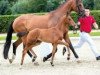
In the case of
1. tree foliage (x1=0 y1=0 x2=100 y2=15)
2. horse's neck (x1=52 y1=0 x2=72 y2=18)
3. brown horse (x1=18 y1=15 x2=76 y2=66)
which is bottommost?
tree foliage (x1=0 y1=0 x2=100 y2=15)

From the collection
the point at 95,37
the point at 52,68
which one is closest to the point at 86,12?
the point at 52,68

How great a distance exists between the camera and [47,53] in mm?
14789

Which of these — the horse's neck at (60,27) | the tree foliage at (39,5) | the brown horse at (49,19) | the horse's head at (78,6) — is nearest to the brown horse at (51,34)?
the horse's neck at (60,27)

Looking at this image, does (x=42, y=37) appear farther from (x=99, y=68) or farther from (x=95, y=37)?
(x=95, y=37)

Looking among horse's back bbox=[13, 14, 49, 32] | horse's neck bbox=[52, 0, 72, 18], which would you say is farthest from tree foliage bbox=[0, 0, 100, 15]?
horse's neck bbox=[52, 0, 72, 18]

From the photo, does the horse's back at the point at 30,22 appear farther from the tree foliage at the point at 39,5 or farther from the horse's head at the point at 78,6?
the tree foliage at the point at 39,5

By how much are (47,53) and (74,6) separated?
2.00m

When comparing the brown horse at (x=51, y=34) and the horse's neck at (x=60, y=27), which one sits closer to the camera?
the brown horse at (x=51, y=34)

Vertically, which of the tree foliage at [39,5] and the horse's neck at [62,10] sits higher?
the horse's neck at [62,10]

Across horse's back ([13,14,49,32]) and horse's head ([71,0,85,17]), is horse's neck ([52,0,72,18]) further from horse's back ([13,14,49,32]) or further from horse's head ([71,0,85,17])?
horse's back ([13,14,49,32])

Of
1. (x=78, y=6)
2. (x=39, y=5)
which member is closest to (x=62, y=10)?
(x=78, y=6)

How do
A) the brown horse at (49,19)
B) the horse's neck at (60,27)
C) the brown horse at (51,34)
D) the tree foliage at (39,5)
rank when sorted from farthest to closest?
the tree foliage at (39,5) < the brown horse at (49,19) < the horse's neck at (60,27) < the brown horse at (51,34)

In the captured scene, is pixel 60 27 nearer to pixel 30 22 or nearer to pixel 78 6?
pixel 78 6

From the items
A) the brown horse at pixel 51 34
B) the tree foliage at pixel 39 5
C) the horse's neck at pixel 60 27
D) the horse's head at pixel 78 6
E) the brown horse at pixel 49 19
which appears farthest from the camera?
the tree foliage at pixel 39 5
